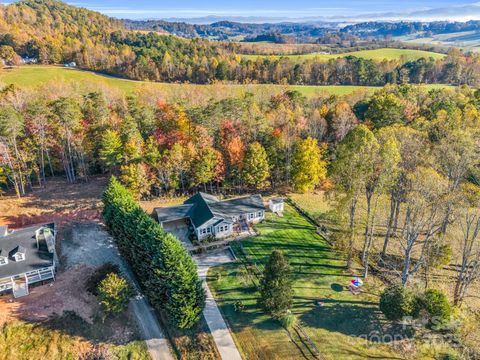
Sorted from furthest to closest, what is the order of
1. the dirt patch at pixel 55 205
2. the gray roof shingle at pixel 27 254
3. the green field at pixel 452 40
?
the green field at pixel 452 40
the dirt patch at pixel 55 205
the gray roof shingle at pixel 27 254

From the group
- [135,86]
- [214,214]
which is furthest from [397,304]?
[135,86]

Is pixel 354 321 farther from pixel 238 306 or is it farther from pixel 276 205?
pixel 276 205

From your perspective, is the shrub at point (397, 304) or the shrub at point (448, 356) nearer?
the shrub at point (448, 356)

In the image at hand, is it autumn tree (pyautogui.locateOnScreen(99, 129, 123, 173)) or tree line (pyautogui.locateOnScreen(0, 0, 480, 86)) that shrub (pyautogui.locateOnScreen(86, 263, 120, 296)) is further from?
tree line (pyautogui.locateOnScreen(0, 0, 480, 86))

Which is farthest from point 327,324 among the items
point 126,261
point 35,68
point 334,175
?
point 35,68

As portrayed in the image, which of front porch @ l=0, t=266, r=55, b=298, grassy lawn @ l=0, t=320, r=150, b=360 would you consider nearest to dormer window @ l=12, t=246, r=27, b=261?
front porch @ l=0, t=266, r=55, b=298

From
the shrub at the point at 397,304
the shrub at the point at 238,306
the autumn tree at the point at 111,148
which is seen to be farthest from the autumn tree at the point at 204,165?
the shrub at the point at 397,304

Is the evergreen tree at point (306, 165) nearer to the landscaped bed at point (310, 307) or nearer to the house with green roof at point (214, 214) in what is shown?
the house with green roof at point (214, 214)
